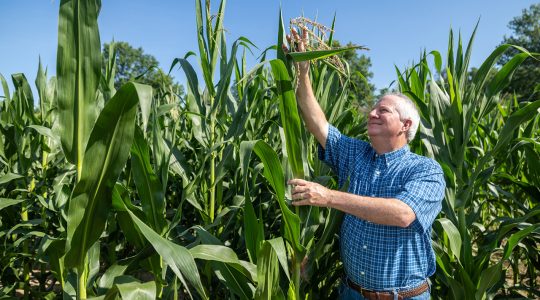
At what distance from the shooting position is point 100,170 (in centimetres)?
103

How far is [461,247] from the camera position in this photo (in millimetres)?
1845

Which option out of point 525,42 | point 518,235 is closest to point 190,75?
point 518,235

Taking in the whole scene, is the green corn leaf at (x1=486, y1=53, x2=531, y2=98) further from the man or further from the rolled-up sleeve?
the rolled-up sleeve

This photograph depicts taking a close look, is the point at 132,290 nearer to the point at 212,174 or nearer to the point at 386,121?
the point at 212,174

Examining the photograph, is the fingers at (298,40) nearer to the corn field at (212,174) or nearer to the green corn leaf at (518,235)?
the corn field at (212,174)

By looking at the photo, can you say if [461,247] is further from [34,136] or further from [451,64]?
[34,136]

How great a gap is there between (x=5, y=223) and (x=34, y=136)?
→ 531mm

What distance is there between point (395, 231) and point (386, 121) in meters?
0.44

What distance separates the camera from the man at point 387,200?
1525mm

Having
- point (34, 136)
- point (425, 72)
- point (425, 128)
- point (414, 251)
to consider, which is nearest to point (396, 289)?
point (414, 251)

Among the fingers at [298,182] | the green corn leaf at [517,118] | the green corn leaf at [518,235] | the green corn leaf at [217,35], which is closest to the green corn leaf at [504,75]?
the green corn leaf at [517,118]

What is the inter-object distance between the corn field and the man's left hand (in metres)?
0.07

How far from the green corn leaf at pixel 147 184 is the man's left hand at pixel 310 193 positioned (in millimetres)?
448

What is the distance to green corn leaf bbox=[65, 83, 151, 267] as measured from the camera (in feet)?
3.14
